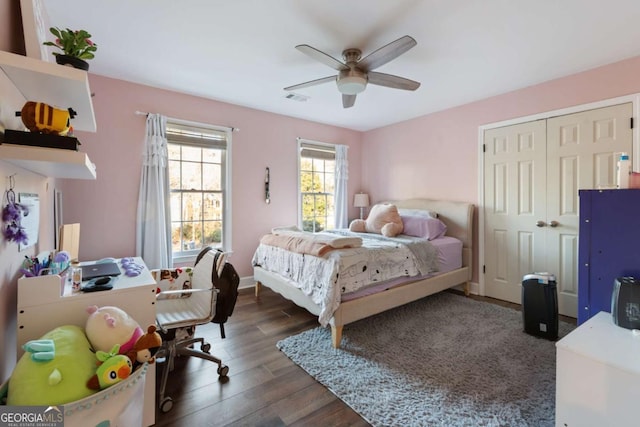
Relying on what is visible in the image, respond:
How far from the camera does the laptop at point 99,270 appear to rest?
1660 mm

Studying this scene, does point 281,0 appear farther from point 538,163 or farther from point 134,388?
point 538,163

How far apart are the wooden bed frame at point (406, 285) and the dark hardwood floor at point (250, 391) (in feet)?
1.37

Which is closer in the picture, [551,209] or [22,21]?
[22,21]

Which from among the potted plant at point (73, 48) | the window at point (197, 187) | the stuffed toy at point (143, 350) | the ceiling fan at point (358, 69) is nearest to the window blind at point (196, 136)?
the window at point (197, 187)

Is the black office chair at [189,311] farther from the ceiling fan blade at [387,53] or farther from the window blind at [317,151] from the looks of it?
the window blind at [317,151]

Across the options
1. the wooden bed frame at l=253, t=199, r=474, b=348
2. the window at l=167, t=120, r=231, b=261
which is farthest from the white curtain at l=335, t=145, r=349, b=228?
the window at l=167, t=120, r=231, b=261

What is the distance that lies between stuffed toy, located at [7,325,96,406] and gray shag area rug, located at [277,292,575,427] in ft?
4.60

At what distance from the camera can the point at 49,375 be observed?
0.84 m

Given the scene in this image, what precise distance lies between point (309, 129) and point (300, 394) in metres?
3.80

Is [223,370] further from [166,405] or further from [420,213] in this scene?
[420,213]

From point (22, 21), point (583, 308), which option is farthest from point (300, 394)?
point (22, 21)

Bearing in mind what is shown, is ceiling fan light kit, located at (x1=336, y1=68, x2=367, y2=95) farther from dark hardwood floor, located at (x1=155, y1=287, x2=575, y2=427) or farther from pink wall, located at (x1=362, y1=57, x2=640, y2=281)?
dark hardwood floor, located at (x1=155, y1=287, x2=575, y2=427)

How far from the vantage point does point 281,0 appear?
73.1 inches

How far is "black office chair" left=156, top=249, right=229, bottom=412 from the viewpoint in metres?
1.85
